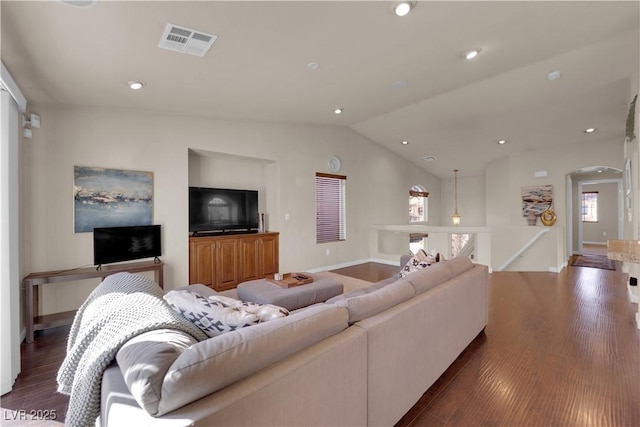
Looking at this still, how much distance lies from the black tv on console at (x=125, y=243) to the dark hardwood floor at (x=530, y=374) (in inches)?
34.7

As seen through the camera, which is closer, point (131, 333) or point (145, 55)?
point (131, 333)

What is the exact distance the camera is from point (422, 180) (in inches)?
348

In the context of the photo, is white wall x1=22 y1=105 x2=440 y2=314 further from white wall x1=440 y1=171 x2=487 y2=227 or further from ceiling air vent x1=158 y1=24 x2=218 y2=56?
white wall x1=440 y1=171 x2=487 y2=227

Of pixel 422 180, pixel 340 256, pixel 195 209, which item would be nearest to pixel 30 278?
pixel 195 209

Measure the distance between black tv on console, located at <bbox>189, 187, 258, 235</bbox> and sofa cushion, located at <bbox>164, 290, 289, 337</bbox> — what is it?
124 inches

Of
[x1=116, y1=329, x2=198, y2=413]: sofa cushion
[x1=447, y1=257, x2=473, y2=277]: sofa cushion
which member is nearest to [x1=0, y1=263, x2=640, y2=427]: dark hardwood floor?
[x1=447, y1=257, x2=473, y2=277]: sofa cushion

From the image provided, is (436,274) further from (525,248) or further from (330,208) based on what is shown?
(525,248)

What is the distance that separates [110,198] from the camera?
3.61 m

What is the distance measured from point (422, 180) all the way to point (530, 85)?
475 centimetres

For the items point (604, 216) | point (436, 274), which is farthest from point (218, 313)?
point (604, 216)

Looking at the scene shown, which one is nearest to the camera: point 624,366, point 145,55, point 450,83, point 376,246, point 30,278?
point 624,366

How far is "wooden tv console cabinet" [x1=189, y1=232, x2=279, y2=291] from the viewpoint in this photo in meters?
4.30

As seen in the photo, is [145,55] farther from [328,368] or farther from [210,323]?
[328,368]

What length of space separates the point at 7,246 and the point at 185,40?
2.06m
